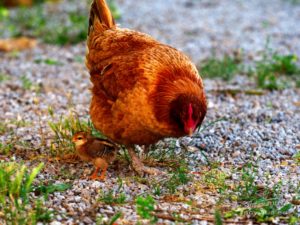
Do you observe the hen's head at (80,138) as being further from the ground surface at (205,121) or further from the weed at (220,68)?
the weed at (220,68)

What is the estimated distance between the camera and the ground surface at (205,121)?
4449 millimetres

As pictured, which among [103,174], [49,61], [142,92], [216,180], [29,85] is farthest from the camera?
[49,61]

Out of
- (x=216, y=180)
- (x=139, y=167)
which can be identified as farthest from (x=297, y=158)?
(x=139, y=167)

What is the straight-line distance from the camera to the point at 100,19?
19.0ft

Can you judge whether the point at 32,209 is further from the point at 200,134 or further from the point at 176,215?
the point at 200,134

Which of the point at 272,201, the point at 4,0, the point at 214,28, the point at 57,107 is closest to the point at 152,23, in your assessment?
the point at 214,28

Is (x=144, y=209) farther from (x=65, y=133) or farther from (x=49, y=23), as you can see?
(x=49, y=23)

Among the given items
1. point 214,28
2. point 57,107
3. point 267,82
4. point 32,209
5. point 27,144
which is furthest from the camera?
point 214,28

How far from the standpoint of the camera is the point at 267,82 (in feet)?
25.8

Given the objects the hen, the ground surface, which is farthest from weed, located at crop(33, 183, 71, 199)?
the hen

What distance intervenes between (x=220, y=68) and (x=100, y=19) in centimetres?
272

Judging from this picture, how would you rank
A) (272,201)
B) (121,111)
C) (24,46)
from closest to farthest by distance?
(272,201) < (121,111) < (24,46)

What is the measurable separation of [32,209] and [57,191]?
0.43 metres

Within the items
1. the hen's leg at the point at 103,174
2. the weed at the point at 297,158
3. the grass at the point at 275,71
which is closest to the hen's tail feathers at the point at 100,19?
the hen's leg at the point at 103,174
